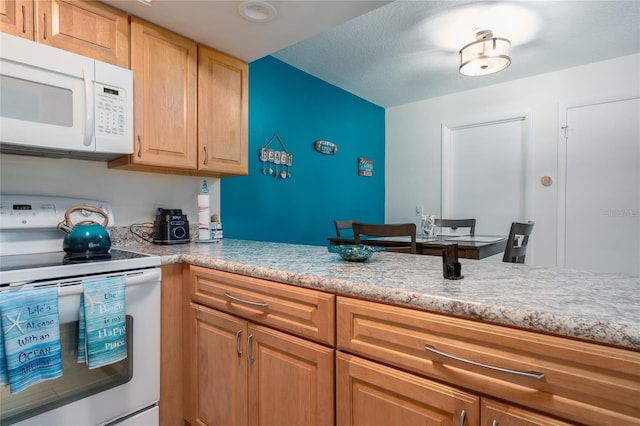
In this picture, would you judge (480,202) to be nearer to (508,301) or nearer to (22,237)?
(508,301)

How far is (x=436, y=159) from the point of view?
4.09 m

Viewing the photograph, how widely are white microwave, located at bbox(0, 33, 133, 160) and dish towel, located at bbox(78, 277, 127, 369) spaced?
2.24 ft

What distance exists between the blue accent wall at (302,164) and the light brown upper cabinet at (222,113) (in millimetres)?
358

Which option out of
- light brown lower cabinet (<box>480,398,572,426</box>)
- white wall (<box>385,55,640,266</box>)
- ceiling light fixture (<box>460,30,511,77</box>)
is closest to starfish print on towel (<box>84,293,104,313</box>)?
light brown lower cabinet (<box>480,398,572,426</box>)

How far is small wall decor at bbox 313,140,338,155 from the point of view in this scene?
3316mm

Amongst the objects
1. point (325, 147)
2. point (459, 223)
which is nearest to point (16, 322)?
point (325, 147)

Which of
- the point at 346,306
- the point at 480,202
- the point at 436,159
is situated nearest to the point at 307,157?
the point at 436,159

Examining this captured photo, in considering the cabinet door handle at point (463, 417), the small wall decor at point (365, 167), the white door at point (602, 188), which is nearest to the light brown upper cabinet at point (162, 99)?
the cabinet door handle at point (463, 417)

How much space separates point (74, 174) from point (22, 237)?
0.40 metres

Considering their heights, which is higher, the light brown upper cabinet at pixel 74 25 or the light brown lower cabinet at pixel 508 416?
the light brown upper cabinet at pixel 74 25

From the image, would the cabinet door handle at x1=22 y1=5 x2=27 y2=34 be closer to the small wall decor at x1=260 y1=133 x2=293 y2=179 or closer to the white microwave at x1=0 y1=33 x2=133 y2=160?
the white microwave at x1=0 y1=33 x2=133 y2=160

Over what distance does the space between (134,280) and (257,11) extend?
55.6 inches

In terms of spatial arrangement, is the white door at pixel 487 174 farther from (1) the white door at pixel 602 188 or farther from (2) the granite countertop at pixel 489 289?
(2) the granite countertop at pixel 489 289

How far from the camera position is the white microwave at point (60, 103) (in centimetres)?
131
